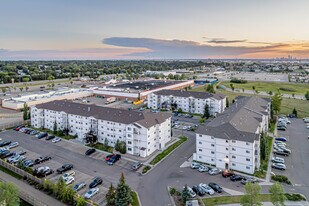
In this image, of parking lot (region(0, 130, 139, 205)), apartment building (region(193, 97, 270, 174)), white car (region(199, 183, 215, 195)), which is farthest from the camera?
apartment building (region(193, 97, 270, 174))

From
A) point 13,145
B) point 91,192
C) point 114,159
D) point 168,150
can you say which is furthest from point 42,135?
point 168,150

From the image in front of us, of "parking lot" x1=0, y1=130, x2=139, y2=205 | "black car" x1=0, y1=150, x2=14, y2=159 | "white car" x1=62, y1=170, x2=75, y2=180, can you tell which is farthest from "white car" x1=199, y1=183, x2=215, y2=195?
"black car" x1=0, y1=150, x2=14, y2=159

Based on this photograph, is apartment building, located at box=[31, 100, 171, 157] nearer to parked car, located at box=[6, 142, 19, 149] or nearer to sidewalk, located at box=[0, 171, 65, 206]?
parked car, located at box=[6, 142, 19, 149]

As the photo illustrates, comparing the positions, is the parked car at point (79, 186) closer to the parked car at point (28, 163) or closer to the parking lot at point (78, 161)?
the parking lot at point (78, 161)

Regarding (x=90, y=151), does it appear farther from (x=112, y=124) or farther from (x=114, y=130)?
(x=112, y=124)

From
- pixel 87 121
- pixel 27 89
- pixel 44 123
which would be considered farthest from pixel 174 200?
pixel 27 89

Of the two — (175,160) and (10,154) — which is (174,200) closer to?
(175,160)
